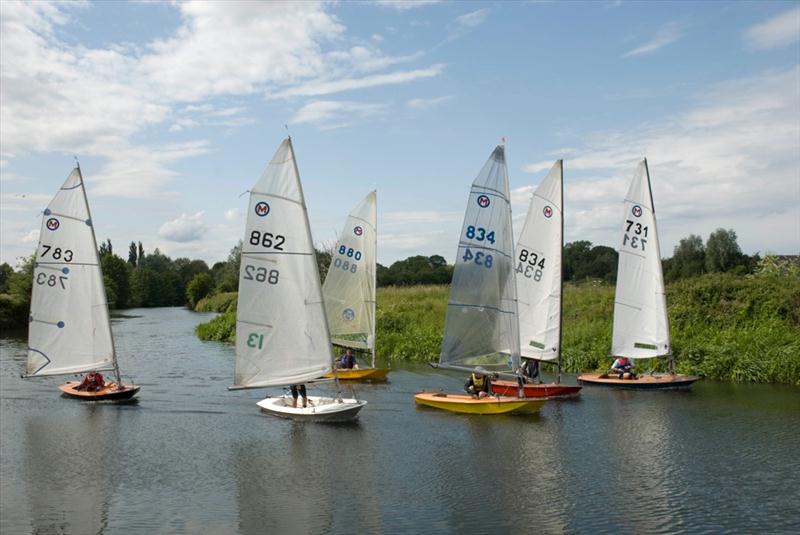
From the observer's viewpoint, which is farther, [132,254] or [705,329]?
[132,254]

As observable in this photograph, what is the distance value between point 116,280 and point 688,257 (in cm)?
8438

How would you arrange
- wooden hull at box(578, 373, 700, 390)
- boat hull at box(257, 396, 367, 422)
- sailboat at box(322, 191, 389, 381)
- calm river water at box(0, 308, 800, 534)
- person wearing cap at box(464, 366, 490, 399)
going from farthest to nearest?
sailboat at box(322, 191, 389, 381), wooden hull at box(578, 373, 700, 390), person wearing cap at box(464, 366, 490, 399), boat hull at box(257, 396, 367, 422), calm river water at box(0, 308, 800, 534)

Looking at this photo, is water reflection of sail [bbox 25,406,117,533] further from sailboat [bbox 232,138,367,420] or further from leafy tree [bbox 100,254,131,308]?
leafy tree [bbox 100,254,131,308]

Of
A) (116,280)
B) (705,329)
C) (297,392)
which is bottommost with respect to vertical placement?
(297,392)

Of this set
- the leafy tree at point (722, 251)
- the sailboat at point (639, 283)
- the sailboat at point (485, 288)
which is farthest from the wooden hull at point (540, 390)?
the leafy tree at point (722, 251)

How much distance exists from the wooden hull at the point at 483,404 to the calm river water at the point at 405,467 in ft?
1.27

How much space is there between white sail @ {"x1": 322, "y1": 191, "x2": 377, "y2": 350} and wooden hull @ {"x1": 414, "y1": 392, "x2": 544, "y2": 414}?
409 inches

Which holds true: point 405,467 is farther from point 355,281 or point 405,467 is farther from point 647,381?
point 355,281

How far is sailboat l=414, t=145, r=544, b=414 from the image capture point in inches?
1024

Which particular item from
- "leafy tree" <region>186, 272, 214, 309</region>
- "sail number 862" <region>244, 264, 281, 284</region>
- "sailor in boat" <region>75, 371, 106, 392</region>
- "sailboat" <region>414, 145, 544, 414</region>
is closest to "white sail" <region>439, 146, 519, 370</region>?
"sailboat" <region>414, 145, 544, 414</region>

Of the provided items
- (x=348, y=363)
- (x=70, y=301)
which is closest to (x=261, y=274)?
(x=70, y=301)

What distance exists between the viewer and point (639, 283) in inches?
1309

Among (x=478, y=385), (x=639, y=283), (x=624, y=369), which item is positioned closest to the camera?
(x=478, y=385)

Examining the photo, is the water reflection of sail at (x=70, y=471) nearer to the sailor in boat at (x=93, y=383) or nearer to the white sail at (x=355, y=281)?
the sailor in boat at (x=93, y=383)
